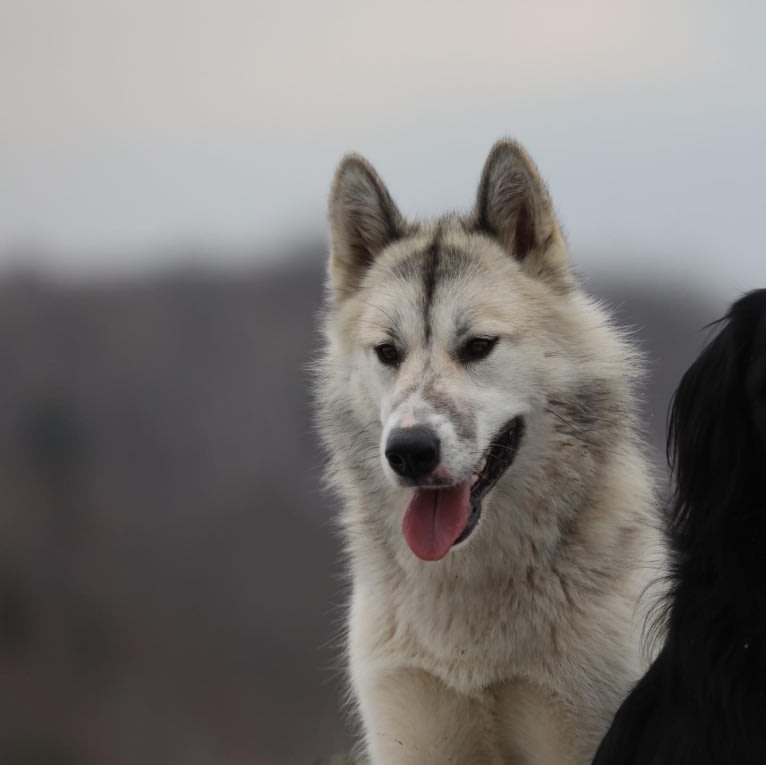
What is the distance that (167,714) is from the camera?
Result: 10.3 meters

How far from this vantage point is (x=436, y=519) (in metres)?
3.32

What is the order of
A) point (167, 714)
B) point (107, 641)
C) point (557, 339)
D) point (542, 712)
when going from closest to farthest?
point (542, 712)
point (557, 339)
point (167, 714)
point (107, 641)

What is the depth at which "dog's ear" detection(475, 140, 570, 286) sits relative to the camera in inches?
143

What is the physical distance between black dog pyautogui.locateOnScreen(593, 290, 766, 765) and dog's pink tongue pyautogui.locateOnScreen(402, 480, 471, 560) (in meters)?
0.84

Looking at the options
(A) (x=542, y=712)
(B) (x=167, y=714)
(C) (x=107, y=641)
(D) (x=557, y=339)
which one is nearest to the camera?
(A) (x=542, y=712)

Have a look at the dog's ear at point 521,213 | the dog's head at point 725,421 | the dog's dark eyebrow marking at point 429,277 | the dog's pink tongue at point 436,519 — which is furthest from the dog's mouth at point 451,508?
the dog's head at point 725,421

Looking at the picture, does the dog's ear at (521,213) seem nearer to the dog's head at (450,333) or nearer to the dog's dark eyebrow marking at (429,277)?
the dog's head at (450,333)

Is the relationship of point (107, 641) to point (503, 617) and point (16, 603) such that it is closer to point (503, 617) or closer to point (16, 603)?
point (16, 603)

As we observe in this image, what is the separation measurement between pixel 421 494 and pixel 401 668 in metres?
0.62

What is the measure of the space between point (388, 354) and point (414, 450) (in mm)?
555

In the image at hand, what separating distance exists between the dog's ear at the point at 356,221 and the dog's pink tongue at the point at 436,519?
964 mm

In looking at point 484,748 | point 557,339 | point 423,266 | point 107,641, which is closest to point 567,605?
point 484,748

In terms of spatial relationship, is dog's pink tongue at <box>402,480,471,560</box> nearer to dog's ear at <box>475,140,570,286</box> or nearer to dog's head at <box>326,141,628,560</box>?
dog's head at <box>326,141,628,560</box>

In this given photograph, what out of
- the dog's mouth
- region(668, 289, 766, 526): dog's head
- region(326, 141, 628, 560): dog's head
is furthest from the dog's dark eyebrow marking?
region(668, 289, 766, 526): dog's head
